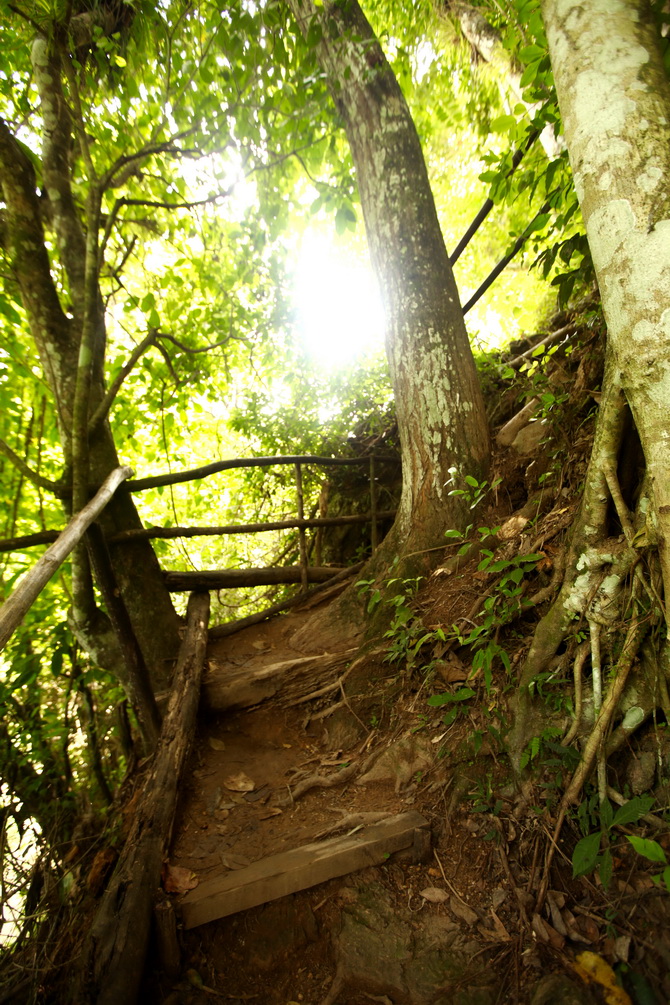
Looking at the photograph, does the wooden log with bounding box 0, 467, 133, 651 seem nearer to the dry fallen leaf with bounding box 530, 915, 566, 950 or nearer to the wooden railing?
the wooden railing

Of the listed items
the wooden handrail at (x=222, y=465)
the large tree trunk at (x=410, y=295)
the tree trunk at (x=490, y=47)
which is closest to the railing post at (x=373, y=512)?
the wooden handrail at (x=222, y=465)

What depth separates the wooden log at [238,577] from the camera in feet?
12.6

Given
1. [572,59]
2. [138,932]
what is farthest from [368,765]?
[572,59]

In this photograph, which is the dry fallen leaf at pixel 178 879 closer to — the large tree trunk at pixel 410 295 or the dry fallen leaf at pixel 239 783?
the dry fallen leaf at pixel 239 783

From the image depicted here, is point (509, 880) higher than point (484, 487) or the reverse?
the reverse

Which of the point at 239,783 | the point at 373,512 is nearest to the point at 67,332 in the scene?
the point at 373,512

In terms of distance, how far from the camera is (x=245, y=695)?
310cm

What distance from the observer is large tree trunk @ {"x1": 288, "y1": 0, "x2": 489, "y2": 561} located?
3.05m

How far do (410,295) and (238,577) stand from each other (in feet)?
8.38

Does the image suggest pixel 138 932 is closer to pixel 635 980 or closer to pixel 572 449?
pixel 635 980

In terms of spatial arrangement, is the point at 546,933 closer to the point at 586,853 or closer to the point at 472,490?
the point at 586,853

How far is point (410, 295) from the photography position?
3172mm

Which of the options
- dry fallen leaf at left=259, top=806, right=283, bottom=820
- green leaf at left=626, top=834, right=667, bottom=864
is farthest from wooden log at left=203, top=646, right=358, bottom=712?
green leaf at left=626, top=834, right=667, bottom=864

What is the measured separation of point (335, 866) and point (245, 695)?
1.33 meters
